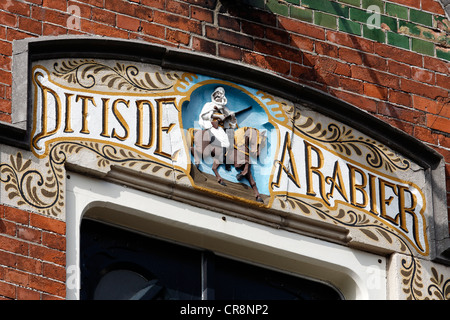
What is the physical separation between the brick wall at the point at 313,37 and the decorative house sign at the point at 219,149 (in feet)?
0.74

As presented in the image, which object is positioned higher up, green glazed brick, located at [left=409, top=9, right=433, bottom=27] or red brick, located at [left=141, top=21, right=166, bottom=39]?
green glazed brick, located at [left=409, top=9, right=433, bottom=27]

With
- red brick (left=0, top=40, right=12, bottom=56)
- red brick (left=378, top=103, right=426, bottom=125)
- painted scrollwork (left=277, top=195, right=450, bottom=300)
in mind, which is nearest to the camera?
red brick (left=0, top=40, right=12, bottom=56)

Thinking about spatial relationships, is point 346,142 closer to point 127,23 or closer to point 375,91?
point 375,91

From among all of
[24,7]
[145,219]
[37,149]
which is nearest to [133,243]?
[145,219]

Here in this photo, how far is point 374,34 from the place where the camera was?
39.1ft

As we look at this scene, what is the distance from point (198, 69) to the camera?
11117 millimetres

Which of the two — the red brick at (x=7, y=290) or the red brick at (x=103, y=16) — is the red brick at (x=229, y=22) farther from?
the red brick at (x=7, y=290)

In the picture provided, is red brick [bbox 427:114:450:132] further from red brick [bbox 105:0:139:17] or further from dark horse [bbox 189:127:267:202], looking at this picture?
red brick [bbox 105:0:139:17]

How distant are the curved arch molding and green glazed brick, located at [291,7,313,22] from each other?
597mm

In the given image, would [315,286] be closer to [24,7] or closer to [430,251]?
[430,251]

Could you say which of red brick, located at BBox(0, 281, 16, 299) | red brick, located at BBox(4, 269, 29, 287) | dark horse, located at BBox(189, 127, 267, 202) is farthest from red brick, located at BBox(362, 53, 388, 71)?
red brick, located at BBox(0, 281, 16, 299)

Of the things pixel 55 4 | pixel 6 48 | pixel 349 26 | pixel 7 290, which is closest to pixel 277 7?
pixel 349 26

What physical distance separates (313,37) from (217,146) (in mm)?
1174

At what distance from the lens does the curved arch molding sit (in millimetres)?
10398
